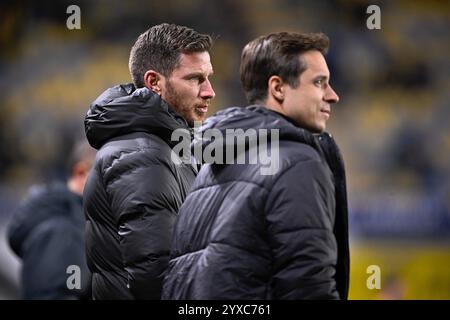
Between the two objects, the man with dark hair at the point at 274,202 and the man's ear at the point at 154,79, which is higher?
the man's ear at the point at 154,79

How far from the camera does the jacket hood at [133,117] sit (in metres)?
2.42

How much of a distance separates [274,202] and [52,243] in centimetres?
192

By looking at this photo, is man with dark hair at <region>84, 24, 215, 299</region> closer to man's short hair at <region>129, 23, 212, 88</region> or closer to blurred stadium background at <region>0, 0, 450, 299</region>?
man's short hair at <region>129, 23, 212, 88</region>

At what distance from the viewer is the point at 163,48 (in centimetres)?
259

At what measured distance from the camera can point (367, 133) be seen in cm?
613

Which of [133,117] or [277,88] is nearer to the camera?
[277,88]

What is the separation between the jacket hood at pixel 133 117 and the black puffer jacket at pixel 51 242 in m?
1.11

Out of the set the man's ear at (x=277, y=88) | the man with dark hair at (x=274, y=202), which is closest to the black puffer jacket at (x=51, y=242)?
the man with dark hair at (x=274, y=202)

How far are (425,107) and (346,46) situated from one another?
0.77 metres

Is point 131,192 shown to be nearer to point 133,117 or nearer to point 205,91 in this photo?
point 133,117

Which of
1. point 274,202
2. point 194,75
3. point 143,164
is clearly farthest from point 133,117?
point 274,202

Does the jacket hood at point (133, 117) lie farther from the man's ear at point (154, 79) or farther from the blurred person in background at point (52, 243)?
the blurred person in background at point (52, 243)

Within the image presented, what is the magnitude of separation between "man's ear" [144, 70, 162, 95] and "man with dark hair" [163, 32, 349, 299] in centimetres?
58
